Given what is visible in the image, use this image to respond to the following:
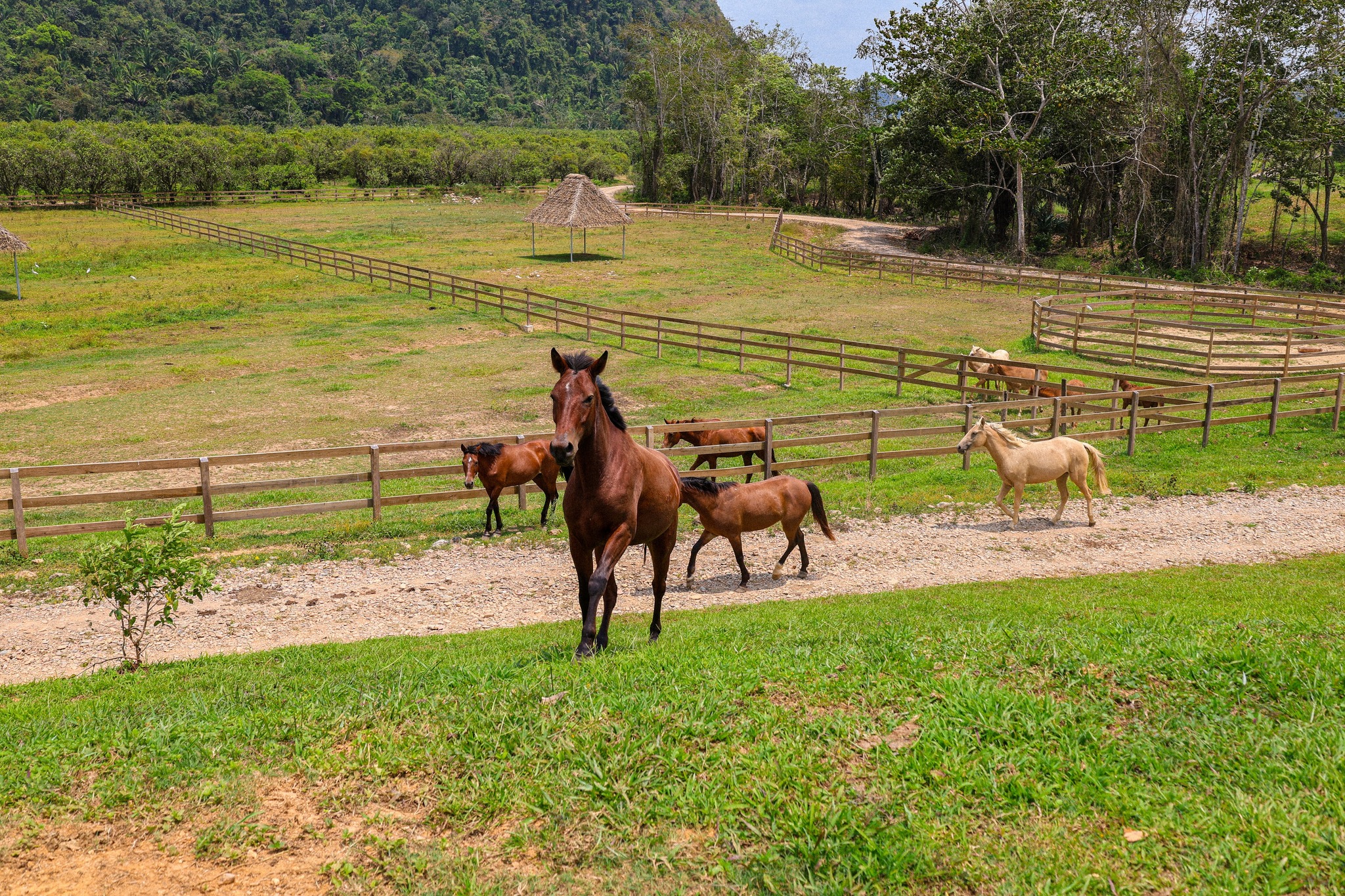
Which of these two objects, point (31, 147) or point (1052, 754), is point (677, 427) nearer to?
point (1052, 754)

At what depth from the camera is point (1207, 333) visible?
25906 millimetres

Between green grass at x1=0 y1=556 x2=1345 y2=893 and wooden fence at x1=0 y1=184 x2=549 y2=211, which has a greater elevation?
wooden fence at x1=0 y1=184 x2=549 y2=211

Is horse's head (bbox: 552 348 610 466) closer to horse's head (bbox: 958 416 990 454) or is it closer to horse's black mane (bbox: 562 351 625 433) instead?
horse's black mane (bbox: 562 351 625 433)

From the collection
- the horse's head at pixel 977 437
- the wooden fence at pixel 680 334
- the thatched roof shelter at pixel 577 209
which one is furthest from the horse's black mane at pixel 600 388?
the thatched roof shelter at pixel 577 209

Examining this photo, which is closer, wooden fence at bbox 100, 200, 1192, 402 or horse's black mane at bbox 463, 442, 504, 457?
Result: horse's black mane at bbox 463, 442, 504, 457

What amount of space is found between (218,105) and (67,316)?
120 m

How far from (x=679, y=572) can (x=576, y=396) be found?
5207mm

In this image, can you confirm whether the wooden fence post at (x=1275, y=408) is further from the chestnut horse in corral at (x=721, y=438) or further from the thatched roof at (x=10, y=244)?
the thatched roof at (x=10, y=244)

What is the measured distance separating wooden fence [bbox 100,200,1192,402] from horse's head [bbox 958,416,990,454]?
4551 mm

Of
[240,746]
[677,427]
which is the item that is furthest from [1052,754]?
[677,427]

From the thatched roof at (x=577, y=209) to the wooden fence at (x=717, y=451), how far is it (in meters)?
28.5

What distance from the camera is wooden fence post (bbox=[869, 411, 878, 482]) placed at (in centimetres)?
1366

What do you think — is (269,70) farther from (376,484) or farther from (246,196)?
(376,484)

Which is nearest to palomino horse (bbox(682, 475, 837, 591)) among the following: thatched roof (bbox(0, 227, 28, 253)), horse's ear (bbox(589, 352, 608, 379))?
horse's ear (bbox(589, 352, 608, 379))
